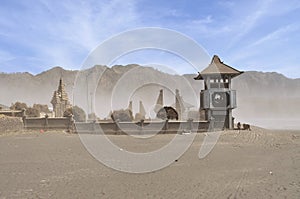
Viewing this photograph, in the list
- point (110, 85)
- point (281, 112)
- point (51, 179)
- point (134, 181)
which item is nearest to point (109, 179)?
point (134, 181)

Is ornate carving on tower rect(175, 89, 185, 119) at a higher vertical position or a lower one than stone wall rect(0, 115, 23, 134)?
higher

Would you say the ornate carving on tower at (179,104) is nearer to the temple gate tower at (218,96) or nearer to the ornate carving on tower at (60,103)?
the temple gate tower at (218,96)

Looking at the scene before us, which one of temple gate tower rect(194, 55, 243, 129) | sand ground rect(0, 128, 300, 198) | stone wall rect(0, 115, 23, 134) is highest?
temple gate tower rect(194, 55, 243, 129)

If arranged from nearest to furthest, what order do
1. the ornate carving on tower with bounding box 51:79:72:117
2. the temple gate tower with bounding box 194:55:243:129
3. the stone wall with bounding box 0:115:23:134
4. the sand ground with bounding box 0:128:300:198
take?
the sand ground with bounding box 0:128:300:198 → the stone wall with bounding box 0:115:23:134 → the temple gate tower with bounding box 194:55:243:129 → the ornate carving on tower with bounding box 51:79:72:117

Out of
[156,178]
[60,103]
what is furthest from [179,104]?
[156,178]

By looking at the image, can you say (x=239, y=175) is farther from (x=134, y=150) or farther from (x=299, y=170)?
(x=134, y=150)

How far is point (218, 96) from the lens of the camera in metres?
35.3

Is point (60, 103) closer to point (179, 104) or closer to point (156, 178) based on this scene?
point (179, 104)

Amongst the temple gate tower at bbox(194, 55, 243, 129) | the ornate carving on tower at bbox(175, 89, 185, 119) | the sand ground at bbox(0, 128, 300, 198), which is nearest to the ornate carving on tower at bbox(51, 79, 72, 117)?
the ornate carving on tower at bbox(175, 89, 185, 119)

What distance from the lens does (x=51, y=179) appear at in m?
10.9

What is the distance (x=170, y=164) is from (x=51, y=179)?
5430mm

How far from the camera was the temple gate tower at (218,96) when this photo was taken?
34531mm

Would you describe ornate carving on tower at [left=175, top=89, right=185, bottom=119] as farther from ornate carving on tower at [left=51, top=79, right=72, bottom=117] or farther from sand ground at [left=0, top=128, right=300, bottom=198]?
sand ground at [left=0, top=128, right=300, bottom=198]

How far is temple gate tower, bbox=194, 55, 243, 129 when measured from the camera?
34.5 metres
